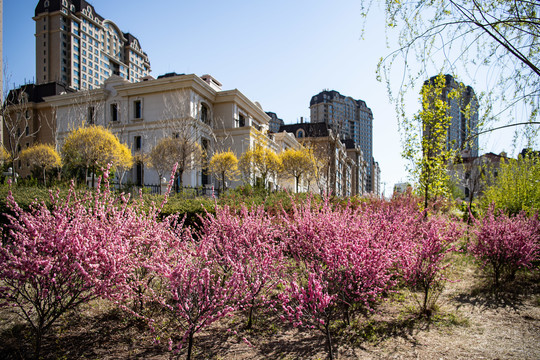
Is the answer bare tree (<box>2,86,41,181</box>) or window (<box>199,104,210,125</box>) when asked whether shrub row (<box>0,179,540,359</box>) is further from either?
window (<box>199,104,210,125</box>)

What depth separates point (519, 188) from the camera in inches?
373

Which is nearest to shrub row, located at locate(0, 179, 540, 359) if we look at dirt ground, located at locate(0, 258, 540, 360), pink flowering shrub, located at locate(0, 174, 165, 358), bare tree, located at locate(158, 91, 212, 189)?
pink flowering shrub, located at locate(0, 174, 165, 358)

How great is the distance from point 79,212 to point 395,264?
456 centimetres

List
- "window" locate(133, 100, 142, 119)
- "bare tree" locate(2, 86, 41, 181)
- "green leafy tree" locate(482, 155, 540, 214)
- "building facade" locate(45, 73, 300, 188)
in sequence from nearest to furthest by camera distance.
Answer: "green leafy tree" locate(482, 155, 540, 214) < "bare tree" locate(2, 86, 41, 181) < "building facade" locate(45, 73, 300, 188) < "window" locate(133, 100, 142, 119)

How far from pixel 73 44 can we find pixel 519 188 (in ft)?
260

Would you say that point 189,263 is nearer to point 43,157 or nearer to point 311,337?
point 311,337

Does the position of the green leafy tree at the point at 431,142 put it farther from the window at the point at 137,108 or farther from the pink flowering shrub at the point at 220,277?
the window at the point at 137,108

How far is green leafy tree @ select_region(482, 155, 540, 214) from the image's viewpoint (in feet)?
28.3

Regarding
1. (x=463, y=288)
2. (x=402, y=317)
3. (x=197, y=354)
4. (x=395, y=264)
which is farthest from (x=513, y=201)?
(x=197, y=354)

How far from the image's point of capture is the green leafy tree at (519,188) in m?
8.62

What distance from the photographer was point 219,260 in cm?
414

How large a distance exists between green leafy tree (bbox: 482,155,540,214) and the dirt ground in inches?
206

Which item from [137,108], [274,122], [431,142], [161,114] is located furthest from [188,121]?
[274,122]

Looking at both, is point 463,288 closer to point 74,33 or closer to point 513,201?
point 513,201
